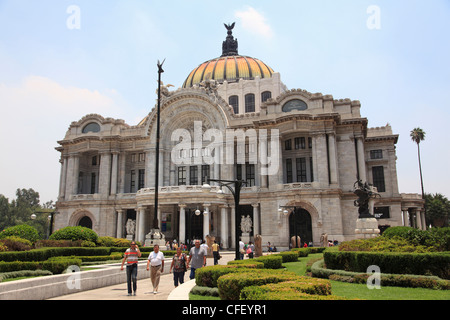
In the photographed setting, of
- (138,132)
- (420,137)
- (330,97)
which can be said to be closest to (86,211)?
(138,132)

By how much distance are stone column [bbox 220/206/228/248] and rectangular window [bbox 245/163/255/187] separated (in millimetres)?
5103

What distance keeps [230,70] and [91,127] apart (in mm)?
25372

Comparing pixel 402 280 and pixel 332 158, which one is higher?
pixel 332 158

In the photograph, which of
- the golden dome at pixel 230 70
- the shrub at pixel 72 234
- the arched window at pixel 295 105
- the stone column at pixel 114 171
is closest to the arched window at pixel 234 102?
the golden dome at pixel 230 70

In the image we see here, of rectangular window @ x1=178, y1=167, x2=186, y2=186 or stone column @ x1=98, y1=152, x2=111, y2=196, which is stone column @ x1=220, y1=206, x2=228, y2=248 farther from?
stone column @ x1=98, y1=152, x2=111, y2=196

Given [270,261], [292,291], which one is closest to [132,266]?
[292,291]

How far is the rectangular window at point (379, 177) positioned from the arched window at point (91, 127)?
40.6 metres

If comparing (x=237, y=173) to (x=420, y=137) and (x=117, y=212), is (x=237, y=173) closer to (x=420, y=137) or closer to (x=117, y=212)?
(x=117, y=212)

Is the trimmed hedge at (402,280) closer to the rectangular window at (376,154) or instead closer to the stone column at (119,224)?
the stone column at (119,224)

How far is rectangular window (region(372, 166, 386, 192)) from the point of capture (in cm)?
5291

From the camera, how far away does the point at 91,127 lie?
5575 cm

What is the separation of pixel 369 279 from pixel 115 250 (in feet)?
69.9

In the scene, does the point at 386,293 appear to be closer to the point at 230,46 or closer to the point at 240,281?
the point at 240,281
